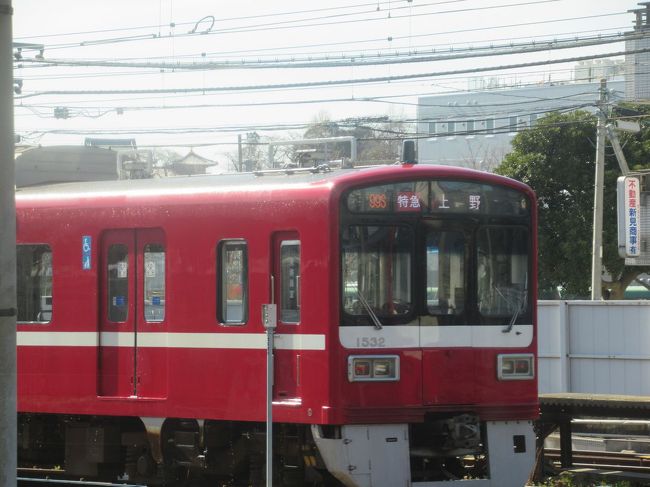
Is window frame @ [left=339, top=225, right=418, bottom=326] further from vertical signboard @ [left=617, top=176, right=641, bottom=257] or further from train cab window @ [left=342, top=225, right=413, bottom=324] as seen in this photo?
vertical signboard @ [left=617, top=176, right=641, bottom=257]

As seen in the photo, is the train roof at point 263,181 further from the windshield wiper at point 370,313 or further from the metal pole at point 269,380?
the metal pole at point 269,380

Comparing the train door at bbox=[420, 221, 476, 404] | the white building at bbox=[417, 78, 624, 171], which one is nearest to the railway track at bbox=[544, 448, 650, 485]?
the train door at bbox=[420, 221, 476, 404]

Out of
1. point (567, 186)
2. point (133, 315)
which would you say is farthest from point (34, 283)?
point (567, 186)

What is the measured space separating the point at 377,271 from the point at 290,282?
79 centimetres

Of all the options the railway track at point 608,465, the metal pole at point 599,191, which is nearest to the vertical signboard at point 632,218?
the metal pole at point 599,191

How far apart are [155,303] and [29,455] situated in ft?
8.53

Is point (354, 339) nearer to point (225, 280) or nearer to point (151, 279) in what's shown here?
point (225, 280)

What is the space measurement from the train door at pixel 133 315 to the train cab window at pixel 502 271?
3.04 metres

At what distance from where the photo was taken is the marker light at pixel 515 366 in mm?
11227

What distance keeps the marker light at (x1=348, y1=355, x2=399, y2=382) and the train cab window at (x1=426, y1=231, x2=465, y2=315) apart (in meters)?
0.64

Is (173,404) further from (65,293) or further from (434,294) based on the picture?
(434,294)

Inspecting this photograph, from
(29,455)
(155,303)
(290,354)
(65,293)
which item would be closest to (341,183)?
(290,354)

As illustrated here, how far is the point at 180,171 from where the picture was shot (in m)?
15.2

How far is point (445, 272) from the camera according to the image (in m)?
11.1
